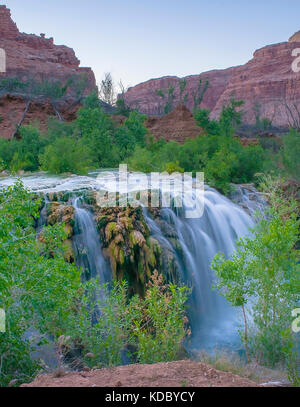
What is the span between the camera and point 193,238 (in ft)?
34.7

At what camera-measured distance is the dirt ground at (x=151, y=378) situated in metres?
3.59

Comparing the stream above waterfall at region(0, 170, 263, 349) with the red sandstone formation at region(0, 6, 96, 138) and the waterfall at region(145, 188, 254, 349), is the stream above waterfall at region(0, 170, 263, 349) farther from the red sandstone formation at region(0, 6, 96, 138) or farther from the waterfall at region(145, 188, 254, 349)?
the red sandstone formation at region(0, 6, 96, 138)

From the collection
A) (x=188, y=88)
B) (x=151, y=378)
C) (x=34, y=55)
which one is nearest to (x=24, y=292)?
(x=151, y=378)

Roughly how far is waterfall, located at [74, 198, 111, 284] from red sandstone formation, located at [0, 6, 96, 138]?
20125 millimetres

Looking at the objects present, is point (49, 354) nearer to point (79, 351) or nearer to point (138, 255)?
point (79, 351)

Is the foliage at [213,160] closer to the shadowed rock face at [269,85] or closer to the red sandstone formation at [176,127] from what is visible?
the red sandstone formation at [176,127]

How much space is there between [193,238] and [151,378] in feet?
23.1

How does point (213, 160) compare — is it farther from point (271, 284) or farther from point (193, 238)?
point (271, 284)

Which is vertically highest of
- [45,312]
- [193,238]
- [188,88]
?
[188,88]

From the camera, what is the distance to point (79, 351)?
5.21 meters

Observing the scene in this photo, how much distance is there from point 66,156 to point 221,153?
7.22 metres

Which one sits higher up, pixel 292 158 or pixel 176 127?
pixel 176 127
